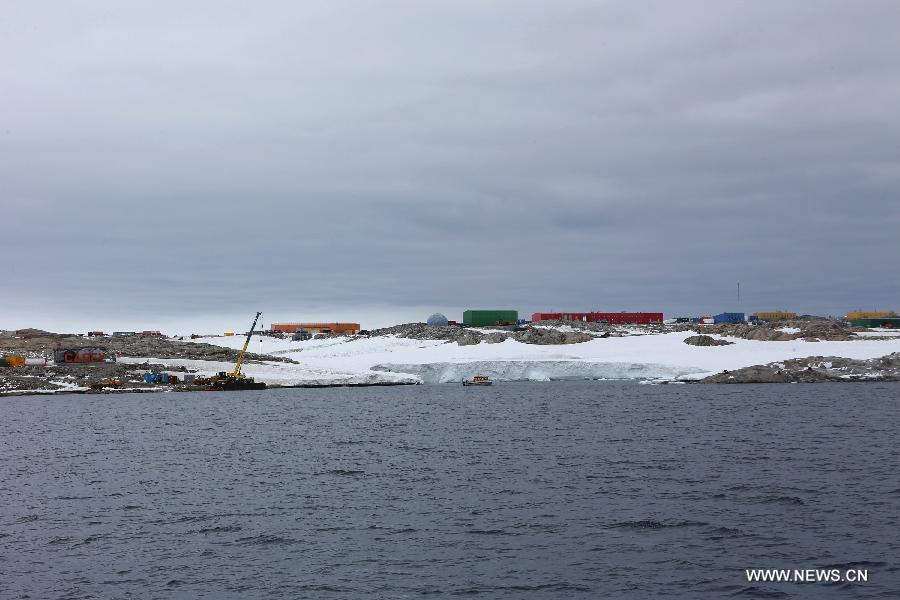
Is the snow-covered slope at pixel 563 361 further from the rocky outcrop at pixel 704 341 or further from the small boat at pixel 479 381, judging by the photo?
the small boat at pixel 479 381

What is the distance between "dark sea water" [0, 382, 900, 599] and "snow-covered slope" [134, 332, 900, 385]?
54901 mm

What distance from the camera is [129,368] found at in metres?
129

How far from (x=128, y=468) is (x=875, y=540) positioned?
3630 centimetres

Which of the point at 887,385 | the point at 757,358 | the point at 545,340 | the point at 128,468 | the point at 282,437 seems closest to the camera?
the point at 128,468

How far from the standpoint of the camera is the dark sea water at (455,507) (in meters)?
25.0

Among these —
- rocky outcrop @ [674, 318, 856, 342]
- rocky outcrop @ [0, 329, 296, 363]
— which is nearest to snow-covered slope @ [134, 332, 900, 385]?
rocky outcrop @ [674, 318, 856, 342]

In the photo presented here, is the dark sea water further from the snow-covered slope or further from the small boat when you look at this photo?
the snow-covered slope

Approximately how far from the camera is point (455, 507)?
3469 cm

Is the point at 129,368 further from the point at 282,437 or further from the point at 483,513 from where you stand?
the point at 483,513

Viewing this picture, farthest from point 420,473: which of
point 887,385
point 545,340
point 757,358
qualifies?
point 545,340

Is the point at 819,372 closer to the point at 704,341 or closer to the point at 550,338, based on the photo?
the point at 704,341

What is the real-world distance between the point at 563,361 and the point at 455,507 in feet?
325

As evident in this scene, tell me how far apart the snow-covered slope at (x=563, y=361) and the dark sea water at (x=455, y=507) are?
54.9 meters

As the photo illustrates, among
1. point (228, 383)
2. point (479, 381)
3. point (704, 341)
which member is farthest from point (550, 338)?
point (228, 383)
